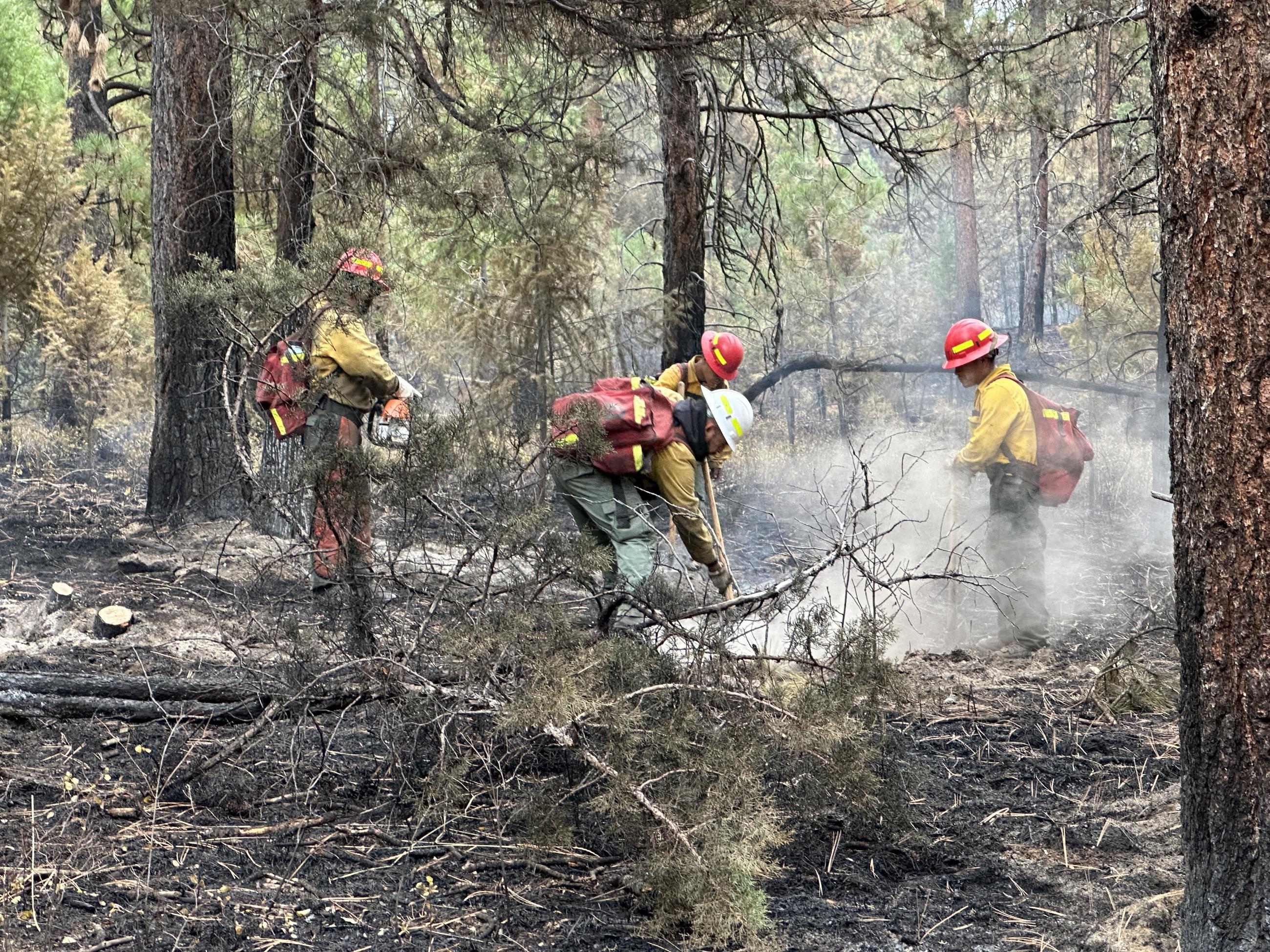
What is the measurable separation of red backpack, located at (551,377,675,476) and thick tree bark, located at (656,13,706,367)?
2417 mm

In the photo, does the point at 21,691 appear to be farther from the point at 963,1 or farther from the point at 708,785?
the point at 963,1

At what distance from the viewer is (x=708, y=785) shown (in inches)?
134

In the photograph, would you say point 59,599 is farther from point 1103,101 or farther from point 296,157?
point 1103,101

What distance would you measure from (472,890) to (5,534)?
651 cm

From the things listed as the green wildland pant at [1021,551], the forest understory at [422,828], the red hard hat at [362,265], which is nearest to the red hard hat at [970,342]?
the green wildland pant at [1021,551]

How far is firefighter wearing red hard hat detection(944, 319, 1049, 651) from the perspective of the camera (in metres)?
6.57

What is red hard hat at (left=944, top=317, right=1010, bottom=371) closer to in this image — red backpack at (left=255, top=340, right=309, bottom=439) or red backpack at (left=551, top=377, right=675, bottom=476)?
red backpack at (left=551, top=377, right=675, bottom=476)

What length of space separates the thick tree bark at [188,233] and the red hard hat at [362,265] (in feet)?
10.3

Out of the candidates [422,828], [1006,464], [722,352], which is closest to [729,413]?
[722,352]

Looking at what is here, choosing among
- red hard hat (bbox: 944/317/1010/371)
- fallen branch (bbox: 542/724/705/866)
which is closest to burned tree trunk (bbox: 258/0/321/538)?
fallen branch (bbox: 542/724/705/866)

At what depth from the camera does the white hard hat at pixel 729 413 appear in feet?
20.9

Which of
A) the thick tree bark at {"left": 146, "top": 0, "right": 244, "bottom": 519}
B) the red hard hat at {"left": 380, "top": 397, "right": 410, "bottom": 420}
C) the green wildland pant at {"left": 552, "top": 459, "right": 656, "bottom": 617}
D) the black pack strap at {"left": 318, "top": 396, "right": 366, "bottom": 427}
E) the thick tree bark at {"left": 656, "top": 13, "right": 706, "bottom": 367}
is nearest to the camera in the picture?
the red hard hat at {"left": 380, "top": 397, "right": 410, "bottom": 420}

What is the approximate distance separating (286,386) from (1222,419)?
14.4 ft

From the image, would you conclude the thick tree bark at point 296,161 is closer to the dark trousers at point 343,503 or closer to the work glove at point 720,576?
the work glove at point 720,576
